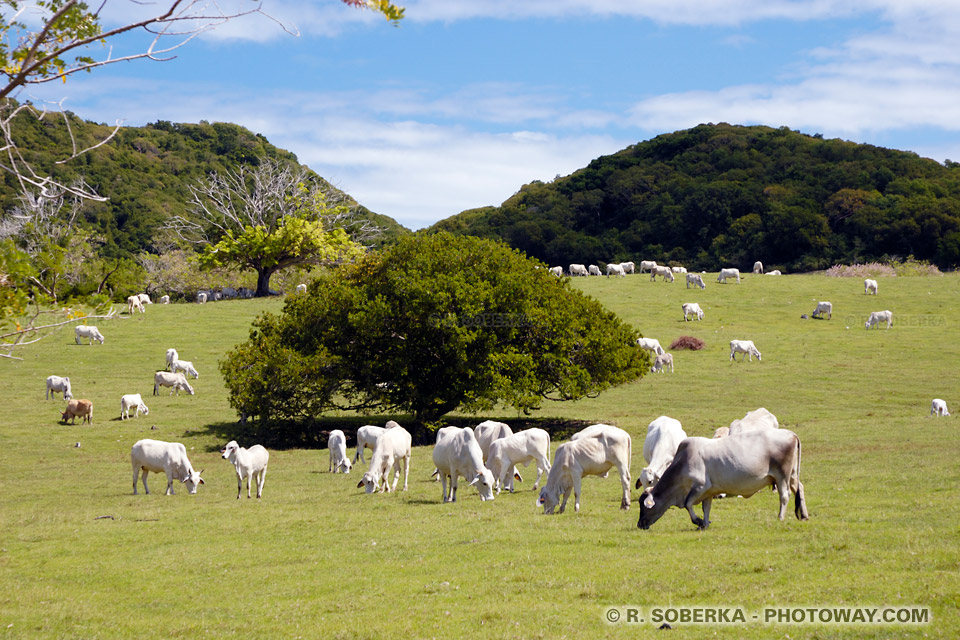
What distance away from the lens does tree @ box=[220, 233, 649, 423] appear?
97.7 ft

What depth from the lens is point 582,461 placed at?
14789 millimetres

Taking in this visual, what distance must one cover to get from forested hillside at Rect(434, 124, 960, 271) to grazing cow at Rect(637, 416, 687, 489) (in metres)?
71.9

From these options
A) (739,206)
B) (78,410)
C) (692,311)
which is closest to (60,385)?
(78,410)

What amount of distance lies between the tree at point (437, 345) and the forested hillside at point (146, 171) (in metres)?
44.0

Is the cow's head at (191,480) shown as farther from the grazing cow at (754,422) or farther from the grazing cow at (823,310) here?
the grazing cow at (823,310)

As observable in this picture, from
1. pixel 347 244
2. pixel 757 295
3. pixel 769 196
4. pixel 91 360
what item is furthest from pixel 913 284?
pixel 91 360

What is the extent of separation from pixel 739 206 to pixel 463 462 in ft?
276

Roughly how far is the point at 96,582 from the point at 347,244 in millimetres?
56308

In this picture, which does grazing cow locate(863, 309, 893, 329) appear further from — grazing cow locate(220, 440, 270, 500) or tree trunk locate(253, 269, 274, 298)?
tree trunk locate(253, 269, 274, 298)

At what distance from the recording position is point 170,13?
23.1 feet

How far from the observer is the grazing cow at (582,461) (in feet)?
48.2

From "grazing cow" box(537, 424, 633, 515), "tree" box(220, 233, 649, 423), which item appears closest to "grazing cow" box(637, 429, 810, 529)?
"grazing cow" box(537, 424, 633, 515)

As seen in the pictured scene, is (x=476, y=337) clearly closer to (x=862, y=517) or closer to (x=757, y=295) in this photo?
(x=862, y=517)

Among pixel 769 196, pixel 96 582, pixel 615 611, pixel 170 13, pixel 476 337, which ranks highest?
pixel 769 196
